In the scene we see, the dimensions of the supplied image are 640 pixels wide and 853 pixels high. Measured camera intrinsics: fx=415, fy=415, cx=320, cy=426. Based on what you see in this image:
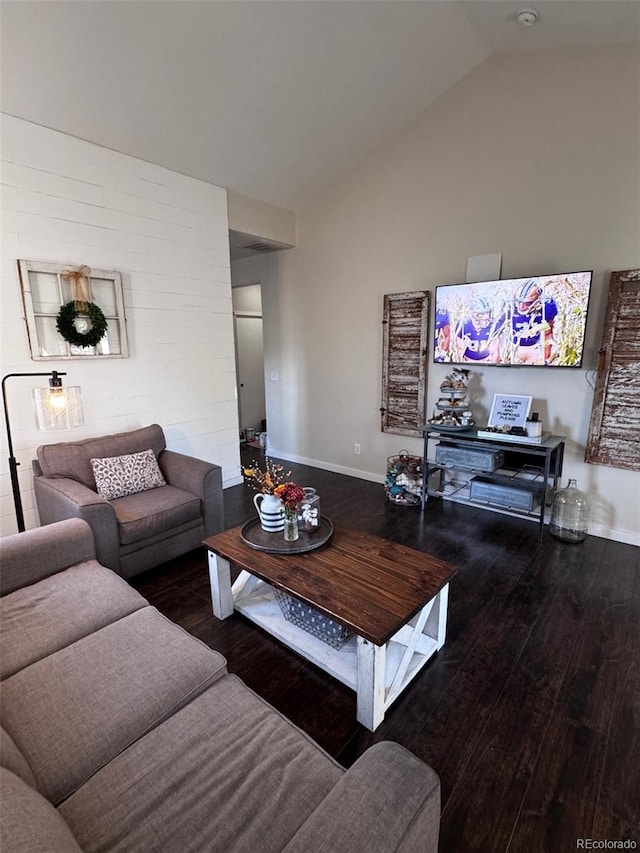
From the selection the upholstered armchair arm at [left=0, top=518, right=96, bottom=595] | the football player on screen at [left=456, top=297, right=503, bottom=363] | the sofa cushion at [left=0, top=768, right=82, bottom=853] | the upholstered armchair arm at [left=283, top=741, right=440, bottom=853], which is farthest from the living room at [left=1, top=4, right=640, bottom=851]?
the sofa cushion at [left=0, top=768, right=82, bottom=853]

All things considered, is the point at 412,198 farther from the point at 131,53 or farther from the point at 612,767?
the point at 612,767

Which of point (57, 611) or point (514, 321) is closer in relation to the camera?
point (57, 611)

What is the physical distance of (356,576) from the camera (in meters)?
1.88

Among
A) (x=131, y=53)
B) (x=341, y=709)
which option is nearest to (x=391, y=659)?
(x=341, y=709)

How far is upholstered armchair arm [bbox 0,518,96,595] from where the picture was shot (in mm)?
1826

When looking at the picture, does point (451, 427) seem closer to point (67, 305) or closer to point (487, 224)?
point (487, 224)

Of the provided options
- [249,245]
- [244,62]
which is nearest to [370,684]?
[244,62]

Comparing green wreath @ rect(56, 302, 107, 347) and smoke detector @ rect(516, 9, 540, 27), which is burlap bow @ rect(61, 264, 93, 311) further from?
smoke detector @ rect(516, 9, 540, 27)

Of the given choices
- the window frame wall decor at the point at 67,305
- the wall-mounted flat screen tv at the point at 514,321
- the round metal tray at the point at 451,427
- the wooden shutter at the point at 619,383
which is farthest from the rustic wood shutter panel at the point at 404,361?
the window frame wall decor at the point at 67,305

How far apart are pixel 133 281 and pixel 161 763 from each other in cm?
333

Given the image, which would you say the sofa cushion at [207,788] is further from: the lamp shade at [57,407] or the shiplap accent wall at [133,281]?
the shiplap accent wall at [133,281]

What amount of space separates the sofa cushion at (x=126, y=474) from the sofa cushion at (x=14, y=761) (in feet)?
6.15

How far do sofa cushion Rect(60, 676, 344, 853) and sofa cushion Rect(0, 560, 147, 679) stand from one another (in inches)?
23.5

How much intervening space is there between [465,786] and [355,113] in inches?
172
